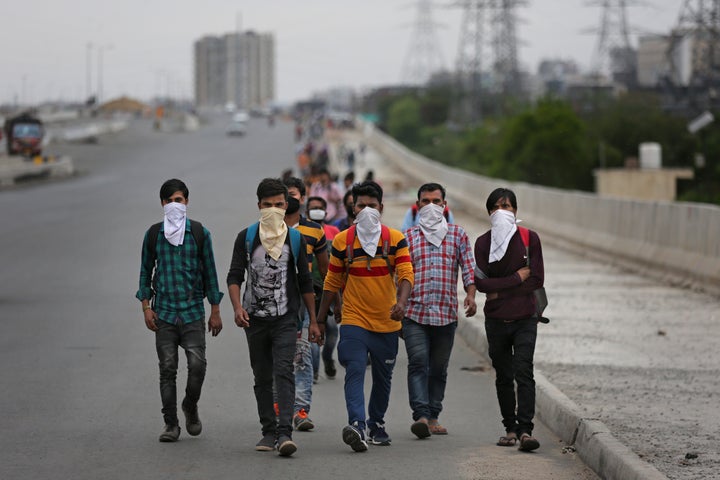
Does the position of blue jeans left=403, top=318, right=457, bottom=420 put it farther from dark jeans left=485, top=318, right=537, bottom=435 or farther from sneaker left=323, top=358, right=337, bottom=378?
sneaker left=323, top=358, right=337, bottom=378

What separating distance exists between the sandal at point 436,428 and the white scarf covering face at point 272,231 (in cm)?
183

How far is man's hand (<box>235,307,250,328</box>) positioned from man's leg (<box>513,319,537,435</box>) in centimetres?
185

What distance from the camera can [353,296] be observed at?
8.88m

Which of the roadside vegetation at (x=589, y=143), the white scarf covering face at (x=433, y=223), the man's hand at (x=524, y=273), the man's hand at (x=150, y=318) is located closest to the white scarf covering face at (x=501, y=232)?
the man's hand at (x=524, y=273)

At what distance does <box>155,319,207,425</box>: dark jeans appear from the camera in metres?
8.94

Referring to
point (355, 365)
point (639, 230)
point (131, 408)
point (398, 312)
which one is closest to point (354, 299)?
point (398, 312)

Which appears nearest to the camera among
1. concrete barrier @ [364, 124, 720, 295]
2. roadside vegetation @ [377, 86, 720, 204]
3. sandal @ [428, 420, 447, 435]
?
sandal @ [428, 420, 447, 435]

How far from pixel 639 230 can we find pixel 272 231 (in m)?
15.5

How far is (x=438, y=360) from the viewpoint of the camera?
9.36 meters

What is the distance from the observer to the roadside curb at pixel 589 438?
7.67 m

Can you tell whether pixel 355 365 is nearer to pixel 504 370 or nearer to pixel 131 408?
pixel 504 370

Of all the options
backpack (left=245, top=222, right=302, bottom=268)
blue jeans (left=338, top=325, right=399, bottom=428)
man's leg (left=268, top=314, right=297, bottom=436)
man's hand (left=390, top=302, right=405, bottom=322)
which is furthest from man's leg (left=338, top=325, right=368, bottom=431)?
backpack (left=245, top=222, right=302, bottom=268)

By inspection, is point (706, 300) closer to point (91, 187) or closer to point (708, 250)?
point (708, 250)

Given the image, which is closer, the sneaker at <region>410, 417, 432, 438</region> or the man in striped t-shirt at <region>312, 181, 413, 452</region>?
the man in striped t-shirt at <region>312, 181, 413, 452</region>
